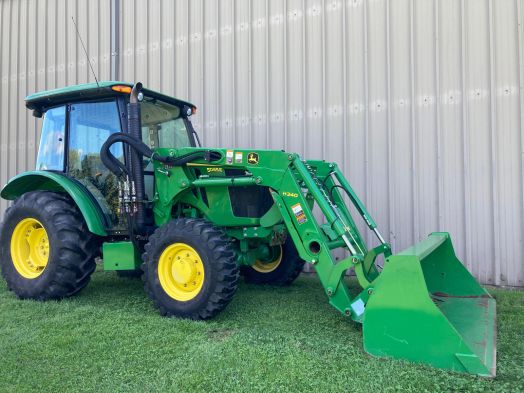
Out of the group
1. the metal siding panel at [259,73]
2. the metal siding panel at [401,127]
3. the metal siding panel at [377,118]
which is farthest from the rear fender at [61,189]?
the metal siding panel at [401,127]

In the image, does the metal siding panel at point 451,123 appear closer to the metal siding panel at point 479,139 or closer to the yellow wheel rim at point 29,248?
the metal siding panel at point 479,139

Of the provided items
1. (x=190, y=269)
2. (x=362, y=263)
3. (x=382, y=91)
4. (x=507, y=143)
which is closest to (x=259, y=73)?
(x=382, y=91)

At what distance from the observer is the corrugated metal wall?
548 cm

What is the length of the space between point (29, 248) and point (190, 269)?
214 cm

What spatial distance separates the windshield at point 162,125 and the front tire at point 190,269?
1.27m

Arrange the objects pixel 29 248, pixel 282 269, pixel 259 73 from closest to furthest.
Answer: pixel 29 248, pixel 282 269, pixel 259 73

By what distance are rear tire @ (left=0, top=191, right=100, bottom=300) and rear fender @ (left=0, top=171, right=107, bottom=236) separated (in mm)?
187

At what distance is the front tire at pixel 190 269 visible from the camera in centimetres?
376

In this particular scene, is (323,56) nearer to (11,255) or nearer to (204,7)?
(204,7)

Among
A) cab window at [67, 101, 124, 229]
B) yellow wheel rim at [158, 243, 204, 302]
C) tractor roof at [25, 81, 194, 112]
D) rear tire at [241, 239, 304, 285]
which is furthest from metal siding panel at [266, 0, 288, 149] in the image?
yellow wheel rim at [158, 243, 204, 302]

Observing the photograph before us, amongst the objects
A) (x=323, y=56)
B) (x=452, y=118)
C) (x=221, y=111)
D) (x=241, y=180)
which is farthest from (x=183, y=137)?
(x=452, y=118)

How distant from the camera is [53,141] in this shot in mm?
5070

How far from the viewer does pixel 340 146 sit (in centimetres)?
630

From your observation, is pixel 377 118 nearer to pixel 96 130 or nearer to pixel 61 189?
pixel 96 130
